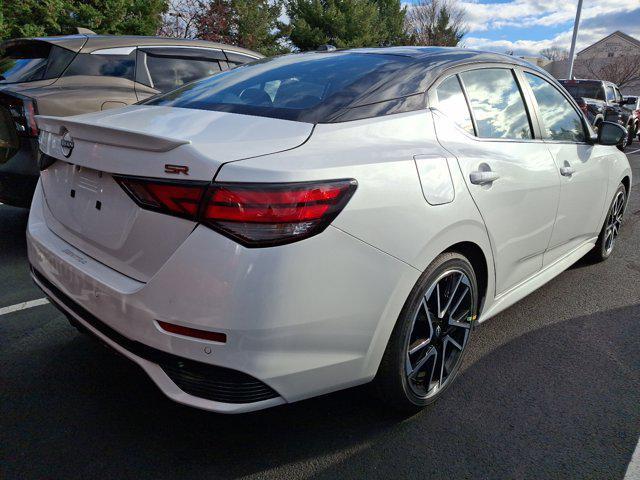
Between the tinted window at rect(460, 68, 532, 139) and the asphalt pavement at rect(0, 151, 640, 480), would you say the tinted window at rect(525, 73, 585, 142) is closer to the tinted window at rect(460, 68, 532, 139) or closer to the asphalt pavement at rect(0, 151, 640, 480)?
the tinted window at rect(460, 68, 532, 139)

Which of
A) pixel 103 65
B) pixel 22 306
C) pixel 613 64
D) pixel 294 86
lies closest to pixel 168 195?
pixel 294 86

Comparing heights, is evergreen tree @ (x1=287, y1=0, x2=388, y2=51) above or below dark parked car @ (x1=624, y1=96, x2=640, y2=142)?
above

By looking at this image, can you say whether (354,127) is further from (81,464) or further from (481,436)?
(81,464)

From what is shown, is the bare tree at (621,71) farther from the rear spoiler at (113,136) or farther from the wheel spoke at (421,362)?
the rear spoiler at (113,136)

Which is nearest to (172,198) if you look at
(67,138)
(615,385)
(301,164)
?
(301,164)

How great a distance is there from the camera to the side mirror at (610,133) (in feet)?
11.5

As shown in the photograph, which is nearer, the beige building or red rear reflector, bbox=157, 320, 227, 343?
red rear reflector, bbox=157, 320, 227, 343

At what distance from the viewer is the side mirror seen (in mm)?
3498

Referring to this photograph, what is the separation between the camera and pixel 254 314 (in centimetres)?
159

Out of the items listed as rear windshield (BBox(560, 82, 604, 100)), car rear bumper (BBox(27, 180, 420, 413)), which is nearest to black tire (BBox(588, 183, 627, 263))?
car rear bumper (BBox(27, 180, 420, 413))

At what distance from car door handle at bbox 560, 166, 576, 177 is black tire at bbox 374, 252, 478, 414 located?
1.08 meters

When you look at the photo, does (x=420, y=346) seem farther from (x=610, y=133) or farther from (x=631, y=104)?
(x=631, y=104)

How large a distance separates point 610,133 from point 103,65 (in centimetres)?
404

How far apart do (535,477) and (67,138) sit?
223 centimetres
